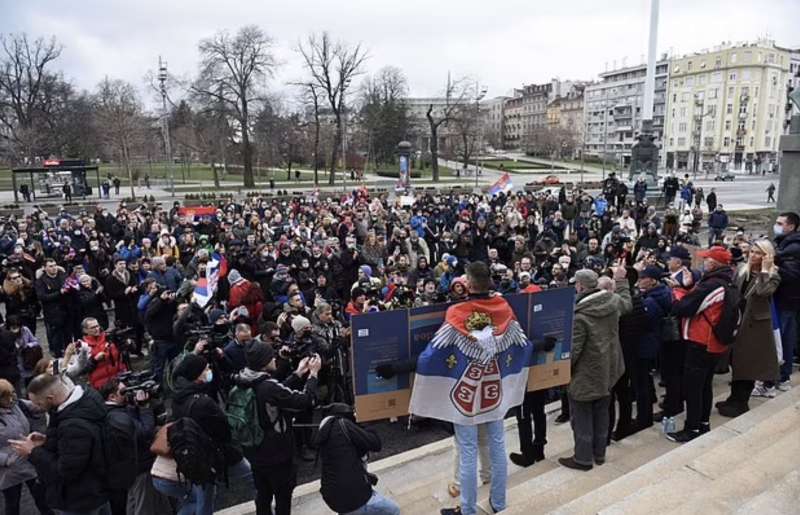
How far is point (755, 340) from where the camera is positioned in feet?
18.6

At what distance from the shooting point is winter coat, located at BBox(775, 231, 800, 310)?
19.5 ft

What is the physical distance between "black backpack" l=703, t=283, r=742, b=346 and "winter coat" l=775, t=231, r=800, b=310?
1.35m

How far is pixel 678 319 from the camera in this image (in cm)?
554

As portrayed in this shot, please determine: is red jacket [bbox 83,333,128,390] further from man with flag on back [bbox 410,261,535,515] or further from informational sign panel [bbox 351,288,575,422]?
man with flag on back [bbox 410,261,535,515]

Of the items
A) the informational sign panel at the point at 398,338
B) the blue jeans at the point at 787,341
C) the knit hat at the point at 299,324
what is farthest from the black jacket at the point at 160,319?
the blue jeans at the point at 787,341

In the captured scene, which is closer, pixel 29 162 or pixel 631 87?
pixel 29 162

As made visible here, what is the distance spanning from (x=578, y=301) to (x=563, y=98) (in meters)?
145

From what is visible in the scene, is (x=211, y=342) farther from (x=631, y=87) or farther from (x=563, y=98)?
(x=563, y=98)

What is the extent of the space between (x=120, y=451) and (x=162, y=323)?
4.05 meters

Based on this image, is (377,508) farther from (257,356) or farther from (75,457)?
(75,457)

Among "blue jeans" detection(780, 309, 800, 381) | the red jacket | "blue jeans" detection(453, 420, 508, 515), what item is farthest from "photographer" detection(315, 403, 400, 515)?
"blue jeans" detection(780, 309, 800, 381)

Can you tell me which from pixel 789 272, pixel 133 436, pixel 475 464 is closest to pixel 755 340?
pixel 789 272

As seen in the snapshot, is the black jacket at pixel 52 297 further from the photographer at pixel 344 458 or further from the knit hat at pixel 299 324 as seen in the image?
the photographer at pixel 344 458

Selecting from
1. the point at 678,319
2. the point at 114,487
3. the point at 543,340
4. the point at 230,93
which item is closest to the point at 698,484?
the point at 543,340
